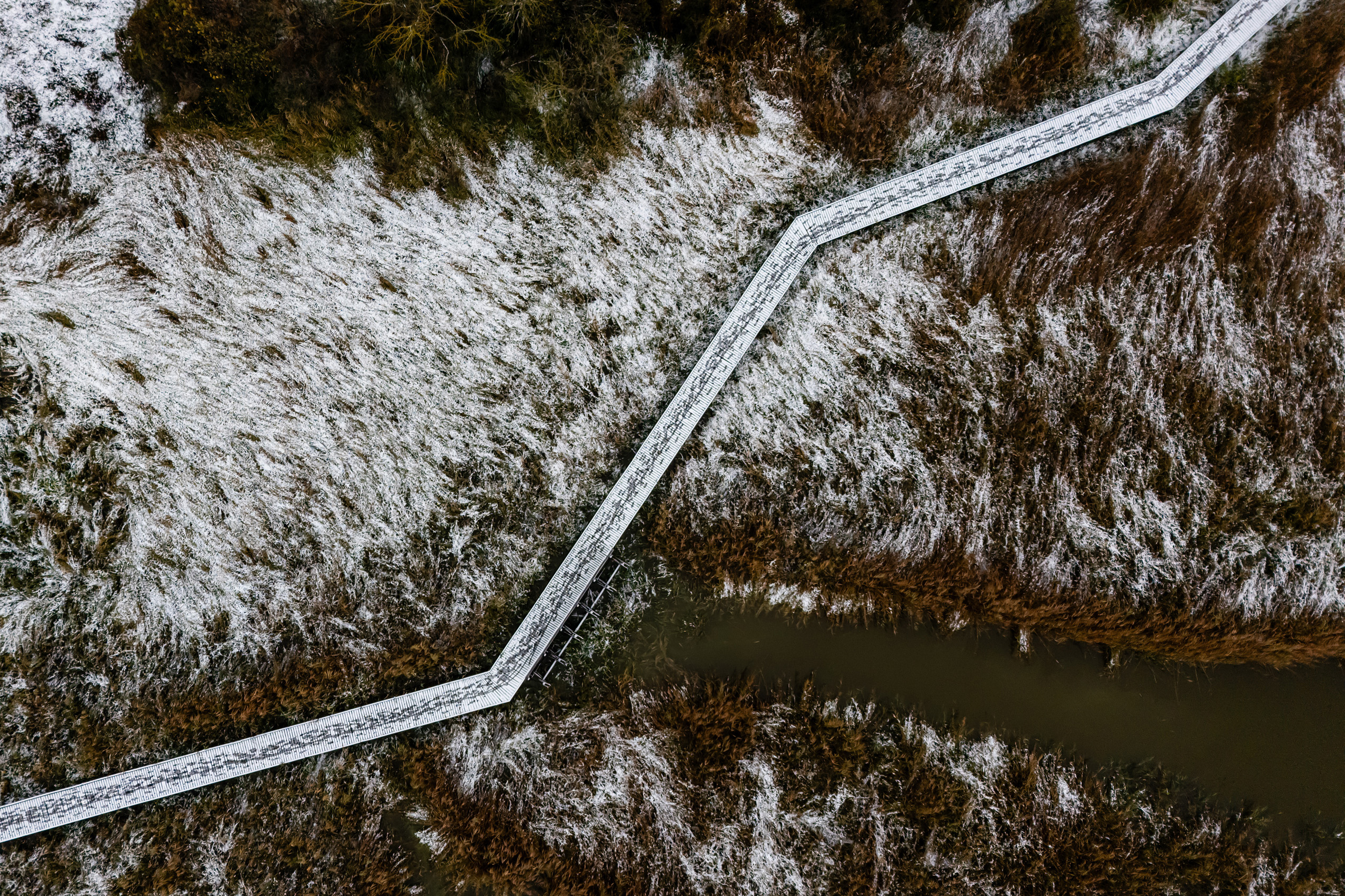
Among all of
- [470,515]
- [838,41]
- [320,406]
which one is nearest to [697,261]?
[838,41]

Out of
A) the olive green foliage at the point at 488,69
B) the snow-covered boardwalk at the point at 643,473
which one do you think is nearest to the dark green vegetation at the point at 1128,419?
the snow-covered boardwalk at the point at 643,473

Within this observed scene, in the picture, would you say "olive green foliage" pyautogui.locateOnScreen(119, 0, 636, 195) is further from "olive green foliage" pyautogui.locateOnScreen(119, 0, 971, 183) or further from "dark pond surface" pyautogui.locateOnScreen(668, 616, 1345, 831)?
"dark pond surface" pyautogui.locateOnScreen(668, 616, 1345, 831)

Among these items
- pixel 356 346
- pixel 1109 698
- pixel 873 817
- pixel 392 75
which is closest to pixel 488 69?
pixel 392 75

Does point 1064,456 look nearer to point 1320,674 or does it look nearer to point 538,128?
point 1320,674

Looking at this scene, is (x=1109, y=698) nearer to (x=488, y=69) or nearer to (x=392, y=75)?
(x=488, y=69)

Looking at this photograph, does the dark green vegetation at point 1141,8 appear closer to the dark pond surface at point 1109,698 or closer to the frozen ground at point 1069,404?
the frozen ground at point 1069,404

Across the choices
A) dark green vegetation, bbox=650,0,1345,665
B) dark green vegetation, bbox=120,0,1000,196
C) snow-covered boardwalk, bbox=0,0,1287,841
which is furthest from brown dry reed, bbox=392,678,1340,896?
dark green vegetation, bbox=120,0,1000,196
